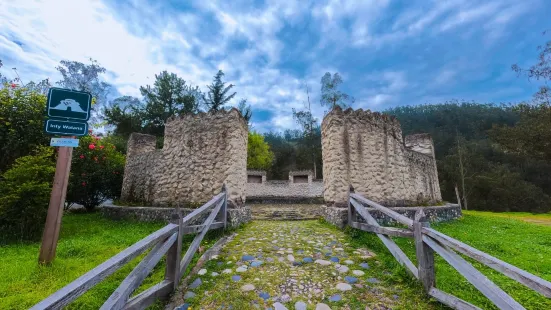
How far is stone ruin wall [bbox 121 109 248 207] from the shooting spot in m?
6.80

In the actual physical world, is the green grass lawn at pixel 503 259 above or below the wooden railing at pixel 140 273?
below

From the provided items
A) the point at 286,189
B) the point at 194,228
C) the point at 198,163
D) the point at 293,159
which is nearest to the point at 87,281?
the point at 194,228

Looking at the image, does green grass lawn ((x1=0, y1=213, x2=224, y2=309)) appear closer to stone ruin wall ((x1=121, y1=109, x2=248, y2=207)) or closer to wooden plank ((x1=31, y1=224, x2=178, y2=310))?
wooden plank ((x1=31, y1=224, x2=178, y2=310))

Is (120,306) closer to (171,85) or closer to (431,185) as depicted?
(431,185)

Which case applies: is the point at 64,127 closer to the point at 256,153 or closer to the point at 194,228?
the point at 194,228

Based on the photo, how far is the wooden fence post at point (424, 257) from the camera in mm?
2797

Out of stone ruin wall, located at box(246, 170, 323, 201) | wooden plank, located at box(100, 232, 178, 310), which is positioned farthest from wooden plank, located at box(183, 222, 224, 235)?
stone ruin wall, located at box(246, 170, 323, 201)

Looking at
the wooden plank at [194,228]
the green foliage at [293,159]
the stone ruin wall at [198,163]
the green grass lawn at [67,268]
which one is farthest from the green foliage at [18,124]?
the green foliage at [293,159]

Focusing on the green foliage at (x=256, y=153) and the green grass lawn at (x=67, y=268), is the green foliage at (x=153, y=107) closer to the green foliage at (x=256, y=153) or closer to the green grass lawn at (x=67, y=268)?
the green foliage at (x=256, y=153)

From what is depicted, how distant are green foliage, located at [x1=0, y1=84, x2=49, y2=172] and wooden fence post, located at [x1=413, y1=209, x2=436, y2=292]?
8778 mm

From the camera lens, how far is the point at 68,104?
371cm

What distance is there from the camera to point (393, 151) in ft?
24.7

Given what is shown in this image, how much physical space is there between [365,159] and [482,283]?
5.05m

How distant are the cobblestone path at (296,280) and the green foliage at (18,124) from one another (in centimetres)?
638
